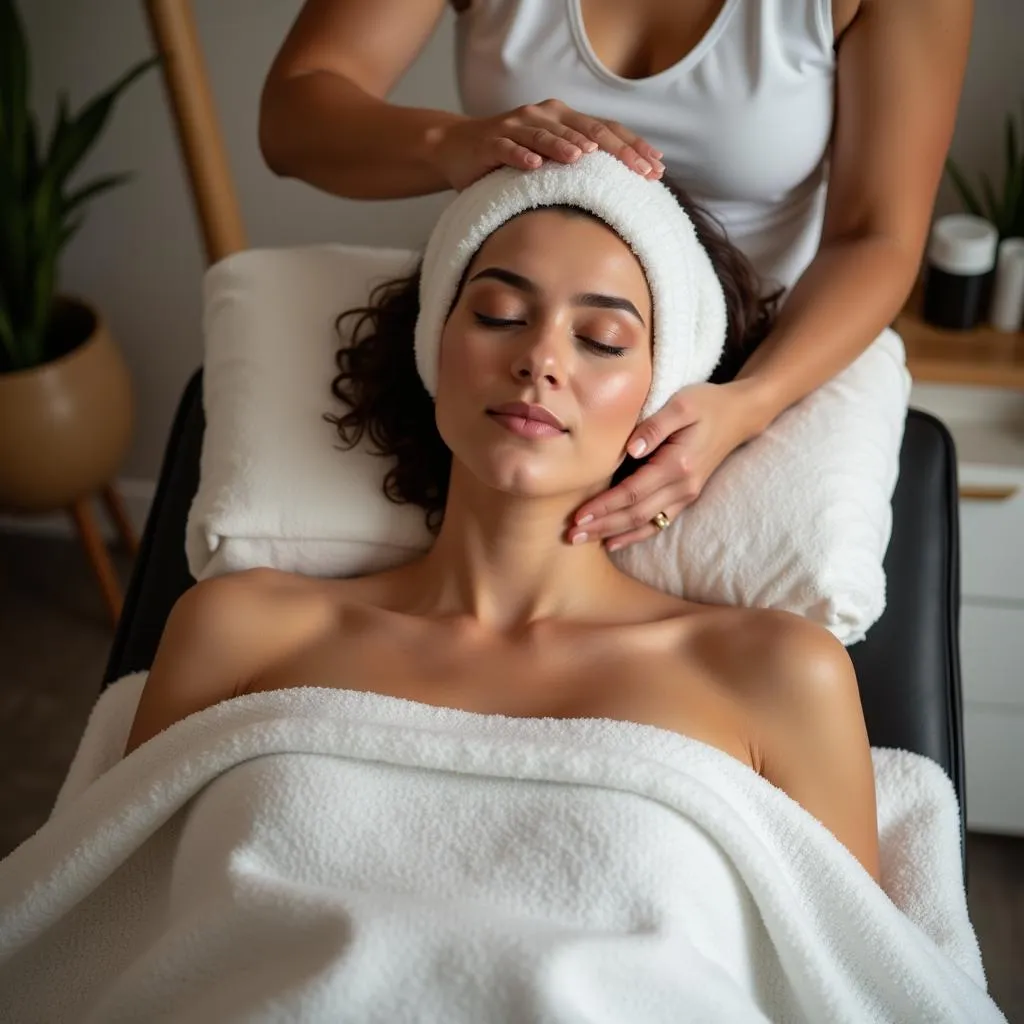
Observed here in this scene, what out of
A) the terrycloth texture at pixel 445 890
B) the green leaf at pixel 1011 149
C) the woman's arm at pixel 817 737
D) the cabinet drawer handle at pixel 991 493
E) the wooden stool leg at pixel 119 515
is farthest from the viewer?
the wooden stool leg at pixel 119 515

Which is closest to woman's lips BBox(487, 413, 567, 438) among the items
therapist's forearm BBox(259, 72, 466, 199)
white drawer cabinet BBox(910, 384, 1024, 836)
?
therapist's forearm BBox(259, 72, 466, 199)

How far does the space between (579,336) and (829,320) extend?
1.05 feet

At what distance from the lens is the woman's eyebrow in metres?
1.25

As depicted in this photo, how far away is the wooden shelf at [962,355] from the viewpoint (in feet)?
6.00

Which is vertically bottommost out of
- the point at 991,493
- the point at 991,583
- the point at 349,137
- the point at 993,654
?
the point at 993,654

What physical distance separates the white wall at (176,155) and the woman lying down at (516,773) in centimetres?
80

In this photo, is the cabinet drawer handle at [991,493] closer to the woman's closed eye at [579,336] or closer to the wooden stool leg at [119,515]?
the woman's closed eye at [579,336]

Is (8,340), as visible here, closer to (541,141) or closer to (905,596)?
(541,141)

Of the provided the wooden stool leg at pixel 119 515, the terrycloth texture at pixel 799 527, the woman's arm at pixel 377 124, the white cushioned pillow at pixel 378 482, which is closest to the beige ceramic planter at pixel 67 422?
the wooden stool leg at pixel 119 515

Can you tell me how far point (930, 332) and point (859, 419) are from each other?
1.86ft

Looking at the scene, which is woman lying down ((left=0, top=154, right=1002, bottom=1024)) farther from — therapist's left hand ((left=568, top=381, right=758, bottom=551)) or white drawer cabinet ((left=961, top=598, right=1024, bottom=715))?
white drawer cabinet ((left=961, top=598, right=1024, bottom=715))

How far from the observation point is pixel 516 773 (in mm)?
1094

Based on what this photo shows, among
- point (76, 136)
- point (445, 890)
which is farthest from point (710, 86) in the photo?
point (76, 136)

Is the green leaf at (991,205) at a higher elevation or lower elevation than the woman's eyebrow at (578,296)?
lower
